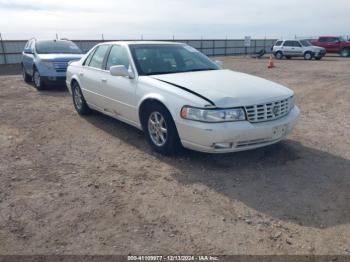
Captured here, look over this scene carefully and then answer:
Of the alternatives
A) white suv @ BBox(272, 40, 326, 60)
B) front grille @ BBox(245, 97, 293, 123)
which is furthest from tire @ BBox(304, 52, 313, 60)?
front grille @ BBox(245, 97, 293, 123)

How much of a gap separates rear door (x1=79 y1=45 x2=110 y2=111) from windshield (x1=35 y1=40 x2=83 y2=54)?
199 inches

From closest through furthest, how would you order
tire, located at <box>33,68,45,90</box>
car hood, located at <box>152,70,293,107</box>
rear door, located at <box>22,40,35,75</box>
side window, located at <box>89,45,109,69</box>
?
car hood, located at <box>152,70,293,107</box>
side window, located at <box>89,45,109,69</box>
tire, located at <box>33,68,45,90</box>
rear door, located at <box>22,40,35,75</box>

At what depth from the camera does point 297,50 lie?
27.4 metres

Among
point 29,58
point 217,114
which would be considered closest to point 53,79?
point 29,58

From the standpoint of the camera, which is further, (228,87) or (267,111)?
(228,87)

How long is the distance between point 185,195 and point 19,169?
2.32 m

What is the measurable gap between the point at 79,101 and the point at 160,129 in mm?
3094

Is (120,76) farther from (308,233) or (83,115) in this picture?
(308,233)

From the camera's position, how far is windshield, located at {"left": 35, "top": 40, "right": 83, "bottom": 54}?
36.8ft

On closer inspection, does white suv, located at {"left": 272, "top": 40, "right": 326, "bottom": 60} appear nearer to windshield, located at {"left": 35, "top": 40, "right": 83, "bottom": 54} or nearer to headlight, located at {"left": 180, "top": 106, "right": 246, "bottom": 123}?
windshield, located at {"left": 35, "top": 40, "right": 83, "bottom": 54}

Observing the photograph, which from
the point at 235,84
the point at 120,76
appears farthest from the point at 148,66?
the point at 235,84

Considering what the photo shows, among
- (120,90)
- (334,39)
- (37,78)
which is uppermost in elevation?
(334,39)

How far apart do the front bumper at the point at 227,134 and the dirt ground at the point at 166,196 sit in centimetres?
34

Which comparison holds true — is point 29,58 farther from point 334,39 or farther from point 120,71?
point 334,39
